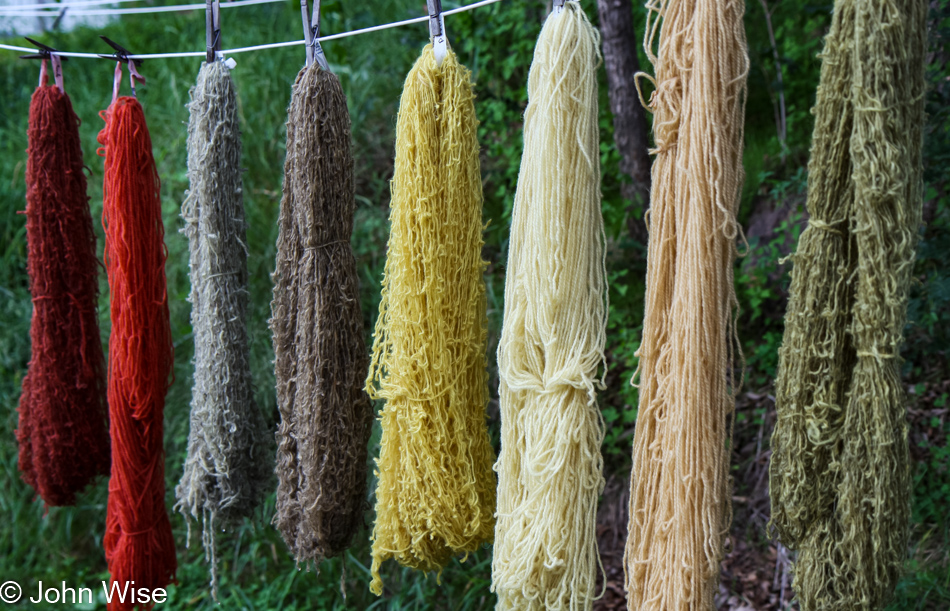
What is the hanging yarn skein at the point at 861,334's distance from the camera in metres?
1.07

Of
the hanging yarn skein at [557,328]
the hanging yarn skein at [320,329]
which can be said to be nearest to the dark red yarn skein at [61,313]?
the hanging yarn skein at [320,329]

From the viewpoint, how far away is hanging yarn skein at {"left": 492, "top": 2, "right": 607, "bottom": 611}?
4.43ft

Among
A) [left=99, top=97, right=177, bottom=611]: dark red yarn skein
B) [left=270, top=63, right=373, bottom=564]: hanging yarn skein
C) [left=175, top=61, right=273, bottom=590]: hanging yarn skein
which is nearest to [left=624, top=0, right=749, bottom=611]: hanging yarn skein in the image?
[left=270, top=63, right=373, bottom=564]: hanging yarn skein

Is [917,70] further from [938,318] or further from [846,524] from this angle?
[938,318]

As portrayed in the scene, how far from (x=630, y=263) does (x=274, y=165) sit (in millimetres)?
1586

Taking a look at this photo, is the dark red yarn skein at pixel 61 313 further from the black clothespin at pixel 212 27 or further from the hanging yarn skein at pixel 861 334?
the hanging yarn skein at pixel 861 334

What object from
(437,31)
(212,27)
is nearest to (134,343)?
(212,27)

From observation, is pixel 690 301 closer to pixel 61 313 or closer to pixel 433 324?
pixel 433 324

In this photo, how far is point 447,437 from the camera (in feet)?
4.99

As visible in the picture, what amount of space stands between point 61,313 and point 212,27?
0.86 m

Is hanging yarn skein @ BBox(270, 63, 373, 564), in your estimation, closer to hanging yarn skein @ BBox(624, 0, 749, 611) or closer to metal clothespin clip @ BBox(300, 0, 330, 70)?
metal clothespin clip @ BBox(300, 0, 330, 70)

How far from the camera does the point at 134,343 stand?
71.5 inches

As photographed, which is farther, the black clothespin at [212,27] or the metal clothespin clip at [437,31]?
the black clothespin at [212,27]

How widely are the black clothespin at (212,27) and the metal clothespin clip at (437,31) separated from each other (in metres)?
0.54
